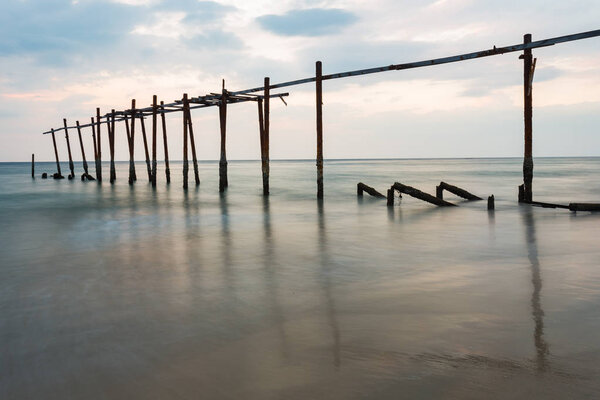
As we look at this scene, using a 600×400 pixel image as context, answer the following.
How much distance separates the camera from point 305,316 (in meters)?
4.82

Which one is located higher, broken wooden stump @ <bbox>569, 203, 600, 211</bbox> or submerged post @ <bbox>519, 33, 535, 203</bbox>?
submerged post @ <bbox>519, 33, 535, 203</bbox>

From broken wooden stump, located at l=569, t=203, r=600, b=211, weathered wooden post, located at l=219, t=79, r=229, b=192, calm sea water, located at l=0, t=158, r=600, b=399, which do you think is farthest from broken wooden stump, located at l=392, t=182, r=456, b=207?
weathered wooden post, located at l=219, t=79, r=229, b=192

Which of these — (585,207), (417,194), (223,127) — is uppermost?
(223,127)

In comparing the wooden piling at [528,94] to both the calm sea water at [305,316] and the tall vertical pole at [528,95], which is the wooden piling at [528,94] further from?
the calm sea water at [305,316]

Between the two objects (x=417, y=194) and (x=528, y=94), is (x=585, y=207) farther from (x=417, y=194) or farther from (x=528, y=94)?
(x=417, y=194)

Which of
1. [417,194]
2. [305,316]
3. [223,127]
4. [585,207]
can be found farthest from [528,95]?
[223,127]

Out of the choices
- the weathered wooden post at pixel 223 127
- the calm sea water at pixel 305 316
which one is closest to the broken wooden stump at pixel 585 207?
the calm sea water at pixel 305 316

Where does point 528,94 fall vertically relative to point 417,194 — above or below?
above

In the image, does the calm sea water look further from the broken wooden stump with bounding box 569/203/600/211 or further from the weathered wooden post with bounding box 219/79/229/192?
the weathered wooden post with bounding box 219/79/229/192

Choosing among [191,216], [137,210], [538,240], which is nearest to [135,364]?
[538,240]

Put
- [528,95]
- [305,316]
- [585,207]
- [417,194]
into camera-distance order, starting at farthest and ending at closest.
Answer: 1. [417,194]
2. [528,95]
3. [585,207]
4. [305,316]

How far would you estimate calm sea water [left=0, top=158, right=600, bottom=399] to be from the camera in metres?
3.33

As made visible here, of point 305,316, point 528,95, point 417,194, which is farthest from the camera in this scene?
point 417,194

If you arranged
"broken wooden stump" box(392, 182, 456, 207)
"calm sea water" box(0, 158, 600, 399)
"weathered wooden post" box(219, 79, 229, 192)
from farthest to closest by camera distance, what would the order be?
"weathered wooden post" box(219, 79, 229, 192)
"broken wooden stump" box(392, 182, 456, 207)
"calm sea water" box(0, 158, 600, 399)
